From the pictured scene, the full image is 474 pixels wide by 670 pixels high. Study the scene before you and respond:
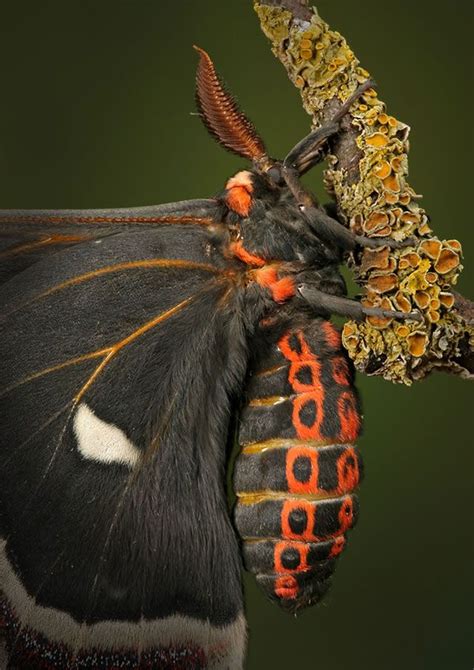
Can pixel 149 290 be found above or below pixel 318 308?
above

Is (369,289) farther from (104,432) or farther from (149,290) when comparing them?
(104,432)

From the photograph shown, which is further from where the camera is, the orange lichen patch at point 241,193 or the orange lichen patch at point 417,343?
the orange lichen patch at point 241,193

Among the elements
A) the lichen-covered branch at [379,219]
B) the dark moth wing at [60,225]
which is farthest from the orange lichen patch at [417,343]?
the dark moth wing at [60,225]

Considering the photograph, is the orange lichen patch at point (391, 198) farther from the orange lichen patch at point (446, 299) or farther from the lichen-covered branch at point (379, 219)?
the orange lichen patch at point (446, 299)

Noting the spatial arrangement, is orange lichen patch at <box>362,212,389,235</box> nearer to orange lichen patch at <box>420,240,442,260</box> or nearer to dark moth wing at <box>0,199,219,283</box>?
orange lichen patch at <box>420,240,442,260</box>

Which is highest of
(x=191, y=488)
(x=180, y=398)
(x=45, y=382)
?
(x=45, y=382)

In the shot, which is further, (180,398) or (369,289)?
(180,398)

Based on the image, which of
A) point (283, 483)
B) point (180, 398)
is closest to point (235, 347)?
point (180, 398)
